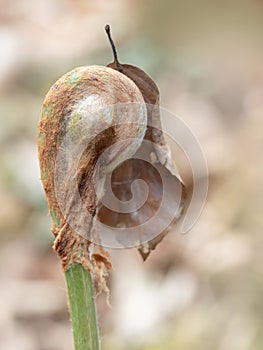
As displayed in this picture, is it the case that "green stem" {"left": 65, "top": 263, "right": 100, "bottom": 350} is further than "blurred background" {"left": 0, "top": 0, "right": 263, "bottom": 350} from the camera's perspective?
No

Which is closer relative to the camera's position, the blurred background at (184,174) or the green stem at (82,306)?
the green stem at (82,306)

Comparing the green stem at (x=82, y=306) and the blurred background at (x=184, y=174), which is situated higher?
the blurred background at (x=184, y=174)

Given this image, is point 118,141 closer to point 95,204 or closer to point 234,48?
point 95,204

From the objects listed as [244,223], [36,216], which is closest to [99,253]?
[244,223]

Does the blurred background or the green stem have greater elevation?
the blurred background
